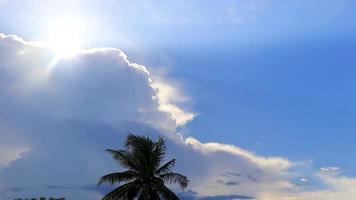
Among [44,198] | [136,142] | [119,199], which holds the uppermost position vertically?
[44,198]

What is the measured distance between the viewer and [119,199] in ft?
283

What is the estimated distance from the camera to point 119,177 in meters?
86.6

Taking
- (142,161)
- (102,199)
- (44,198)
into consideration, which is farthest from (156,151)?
(44,198)

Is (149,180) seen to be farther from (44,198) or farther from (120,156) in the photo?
(44,198)

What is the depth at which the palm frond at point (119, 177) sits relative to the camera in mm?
86438

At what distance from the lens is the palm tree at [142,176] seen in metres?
86.1

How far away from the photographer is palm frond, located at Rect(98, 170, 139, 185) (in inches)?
3403

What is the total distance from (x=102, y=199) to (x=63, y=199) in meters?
63.8

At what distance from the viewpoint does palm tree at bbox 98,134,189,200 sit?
3391 inches

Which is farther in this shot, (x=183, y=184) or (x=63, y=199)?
(x=63, y=199)

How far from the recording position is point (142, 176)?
86.8 metres

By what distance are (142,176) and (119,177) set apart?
228 centimetres

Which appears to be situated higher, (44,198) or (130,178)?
(44,198)

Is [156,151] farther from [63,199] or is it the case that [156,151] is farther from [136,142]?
[63,199]
